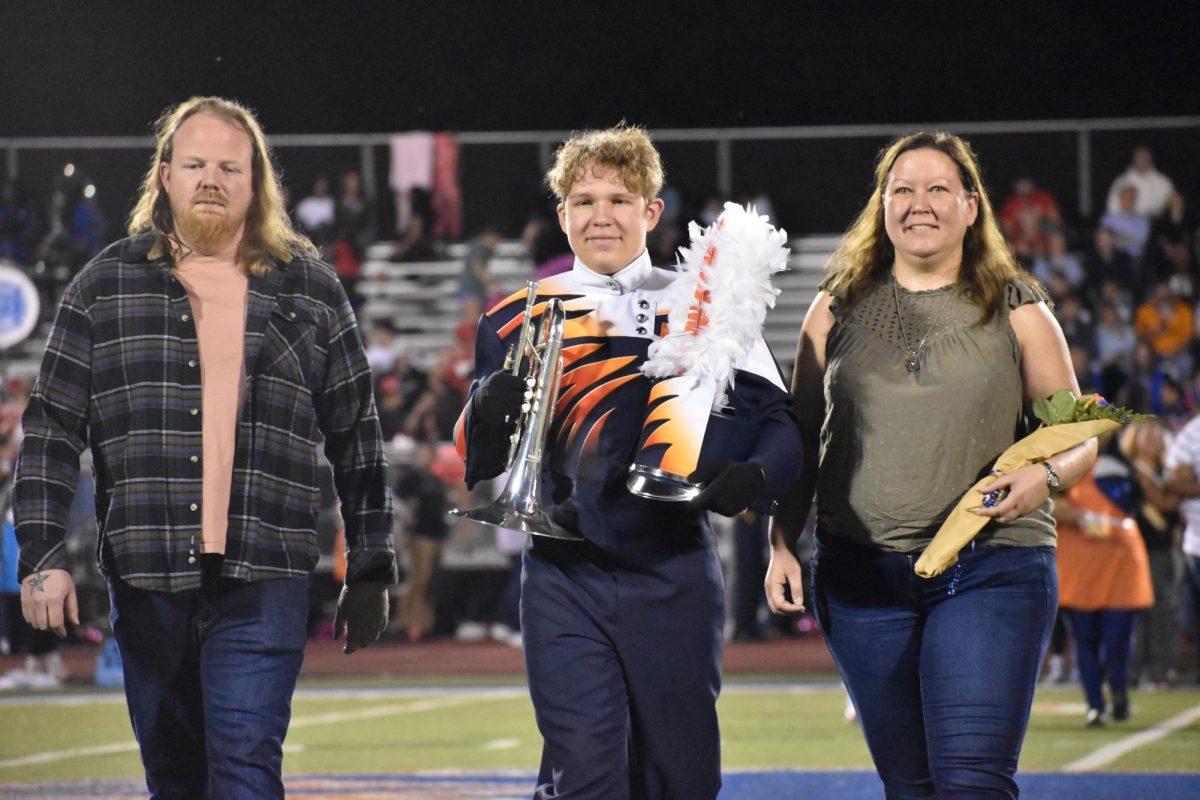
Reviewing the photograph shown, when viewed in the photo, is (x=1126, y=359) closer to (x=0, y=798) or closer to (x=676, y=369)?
(x=0, y=798)

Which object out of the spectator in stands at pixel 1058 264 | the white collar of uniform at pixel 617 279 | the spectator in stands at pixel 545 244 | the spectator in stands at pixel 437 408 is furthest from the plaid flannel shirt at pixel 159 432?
the spectator in stands at pixel 1058 264

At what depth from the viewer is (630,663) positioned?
14.6ft

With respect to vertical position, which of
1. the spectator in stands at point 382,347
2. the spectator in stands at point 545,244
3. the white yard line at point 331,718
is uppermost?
the spectator in stands at point 545,244

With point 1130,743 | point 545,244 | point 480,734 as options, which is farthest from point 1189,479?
point 545,244

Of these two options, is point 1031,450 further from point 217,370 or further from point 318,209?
point 318,209

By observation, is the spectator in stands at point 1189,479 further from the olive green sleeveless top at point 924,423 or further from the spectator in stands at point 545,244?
the spectator in stands at point 545,244

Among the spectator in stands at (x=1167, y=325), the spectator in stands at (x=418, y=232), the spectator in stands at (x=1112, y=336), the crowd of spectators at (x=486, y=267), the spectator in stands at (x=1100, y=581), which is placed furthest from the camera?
the spectator in stands at (x=418, y=232)

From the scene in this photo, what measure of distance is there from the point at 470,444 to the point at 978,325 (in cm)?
139

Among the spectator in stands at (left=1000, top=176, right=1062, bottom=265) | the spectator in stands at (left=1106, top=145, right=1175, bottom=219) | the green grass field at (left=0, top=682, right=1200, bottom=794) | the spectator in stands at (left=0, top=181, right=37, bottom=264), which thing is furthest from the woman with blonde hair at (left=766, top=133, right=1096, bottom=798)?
the spectator in stands at (left=0, top=181, right=37, bottom=264)

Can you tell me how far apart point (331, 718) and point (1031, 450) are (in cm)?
773

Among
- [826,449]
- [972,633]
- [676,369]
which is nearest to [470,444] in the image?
[676,369]

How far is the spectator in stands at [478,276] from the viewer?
1909 cm

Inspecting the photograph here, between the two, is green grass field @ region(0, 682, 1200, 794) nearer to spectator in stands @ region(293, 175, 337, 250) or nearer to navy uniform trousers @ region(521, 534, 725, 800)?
navy uniform trousers @ region(521, 534, 725, 800)

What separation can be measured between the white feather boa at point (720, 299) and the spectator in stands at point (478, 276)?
1430 centimetres
